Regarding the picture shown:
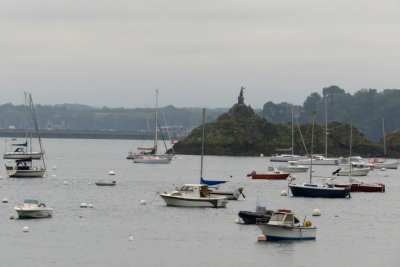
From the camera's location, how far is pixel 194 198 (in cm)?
9112

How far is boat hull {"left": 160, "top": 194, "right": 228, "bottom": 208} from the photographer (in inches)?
3593

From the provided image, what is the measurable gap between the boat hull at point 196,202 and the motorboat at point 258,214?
12.2 meters

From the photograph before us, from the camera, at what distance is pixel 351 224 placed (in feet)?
278

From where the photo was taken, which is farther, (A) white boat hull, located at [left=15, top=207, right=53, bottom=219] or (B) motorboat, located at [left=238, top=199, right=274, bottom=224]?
(A) white boat hull, located at [left=15, top=207, right=53, bottom=219]

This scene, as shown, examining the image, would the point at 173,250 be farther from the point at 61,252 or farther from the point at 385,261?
the point at 385,261

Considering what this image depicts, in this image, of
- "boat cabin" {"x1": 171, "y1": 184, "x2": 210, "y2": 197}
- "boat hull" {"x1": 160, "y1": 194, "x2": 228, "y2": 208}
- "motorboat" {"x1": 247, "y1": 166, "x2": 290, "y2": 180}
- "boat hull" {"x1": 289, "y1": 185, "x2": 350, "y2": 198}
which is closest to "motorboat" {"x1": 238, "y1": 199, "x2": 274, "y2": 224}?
"boat hull" {"x1": 160, "y1": 194, "x2": 228, "y2": 208}

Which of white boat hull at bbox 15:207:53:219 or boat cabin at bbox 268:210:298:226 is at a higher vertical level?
boat cabin at bbox 268:210:298:226

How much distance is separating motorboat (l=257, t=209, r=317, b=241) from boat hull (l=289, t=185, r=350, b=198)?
1503 inches

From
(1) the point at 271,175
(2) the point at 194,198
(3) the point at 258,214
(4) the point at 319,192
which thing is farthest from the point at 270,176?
(3) the point at 258,214

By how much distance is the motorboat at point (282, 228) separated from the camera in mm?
68500

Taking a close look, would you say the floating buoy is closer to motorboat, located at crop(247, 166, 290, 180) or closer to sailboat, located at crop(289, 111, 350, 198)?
sailboat, located at crop(289, 111, 350, 198)

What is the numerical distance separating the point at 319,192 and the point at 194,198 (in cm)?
2155

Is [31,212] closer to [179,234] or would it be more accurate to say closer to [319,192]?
[179,234]

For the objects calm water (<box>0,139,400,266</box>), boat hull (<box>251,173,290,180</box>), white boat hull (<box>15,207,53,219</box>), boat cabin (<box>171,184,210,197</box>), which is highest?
boat cabin (<box>171,184,210,197</box>)
